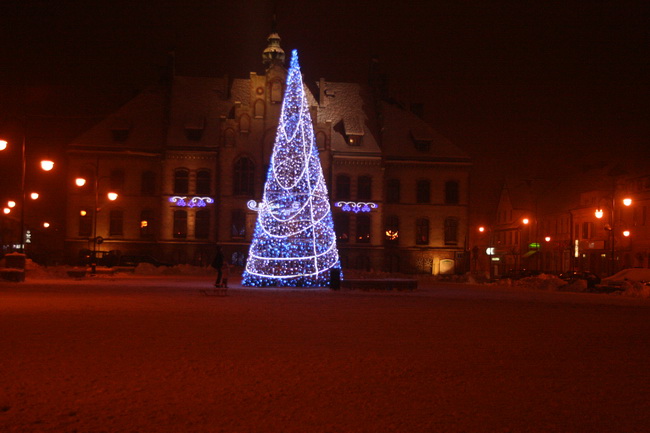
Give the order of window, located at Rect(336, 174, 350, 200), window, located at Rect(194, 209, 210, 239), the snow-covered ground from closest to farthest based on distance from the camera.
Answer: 1. the snow-covered ground
2. window, located at Rect(194, 209, 210, 239)
3. window, located at Rect(336, 174, 350, 200)

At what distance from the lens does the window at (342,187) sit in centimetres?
5947

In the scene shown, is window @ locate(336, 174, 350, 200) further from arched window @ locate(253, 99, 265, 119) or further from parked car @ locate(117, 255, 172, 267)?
parked car @ locate(117, 255, 172, 267)

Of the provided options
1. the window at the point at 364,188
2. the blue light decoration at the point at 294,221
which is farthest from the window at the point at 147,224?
the blue light decoration at the point at 294,221

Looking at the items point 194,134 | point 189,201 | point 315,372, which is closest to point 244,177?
point 189,201

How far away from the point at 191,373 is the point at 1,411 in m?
2.77

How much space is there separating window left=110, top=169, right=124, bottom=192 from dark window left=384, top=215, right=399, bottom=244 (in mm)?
21910

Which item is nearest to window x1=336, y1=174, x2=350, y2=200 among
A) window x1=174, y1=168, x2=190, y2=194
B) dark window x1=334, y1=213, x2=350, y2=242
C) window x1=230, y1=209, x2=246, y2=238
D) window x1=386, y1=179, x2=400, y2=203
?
dark window x1=334, y1=213, x2=350, y2=242

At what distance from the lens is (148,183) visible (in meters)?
59.3

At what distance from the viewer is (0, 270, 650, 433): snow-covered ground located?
25.2 ft

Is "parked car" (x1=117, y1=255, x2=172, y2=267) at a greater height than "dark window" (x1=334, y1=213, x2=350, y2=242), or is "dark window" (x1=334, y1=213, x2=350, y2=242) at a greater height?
"dark window" (x1=334, y1=213, x2=350, y2=242)

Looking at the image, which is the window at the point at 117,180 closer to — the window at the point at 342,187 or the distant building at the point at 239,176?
the distant building at the point at 239,176

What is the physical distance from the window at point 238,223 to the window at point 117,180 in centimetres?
944

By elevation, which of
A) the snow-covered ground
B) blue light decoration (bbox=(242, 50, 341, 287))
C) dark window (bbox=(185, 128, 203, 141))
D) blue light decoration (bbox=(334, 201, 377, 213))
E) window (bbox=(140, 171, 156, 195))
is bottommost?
the snow-covered ground

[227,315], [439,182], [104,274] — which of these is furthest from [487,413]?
[439,182]
